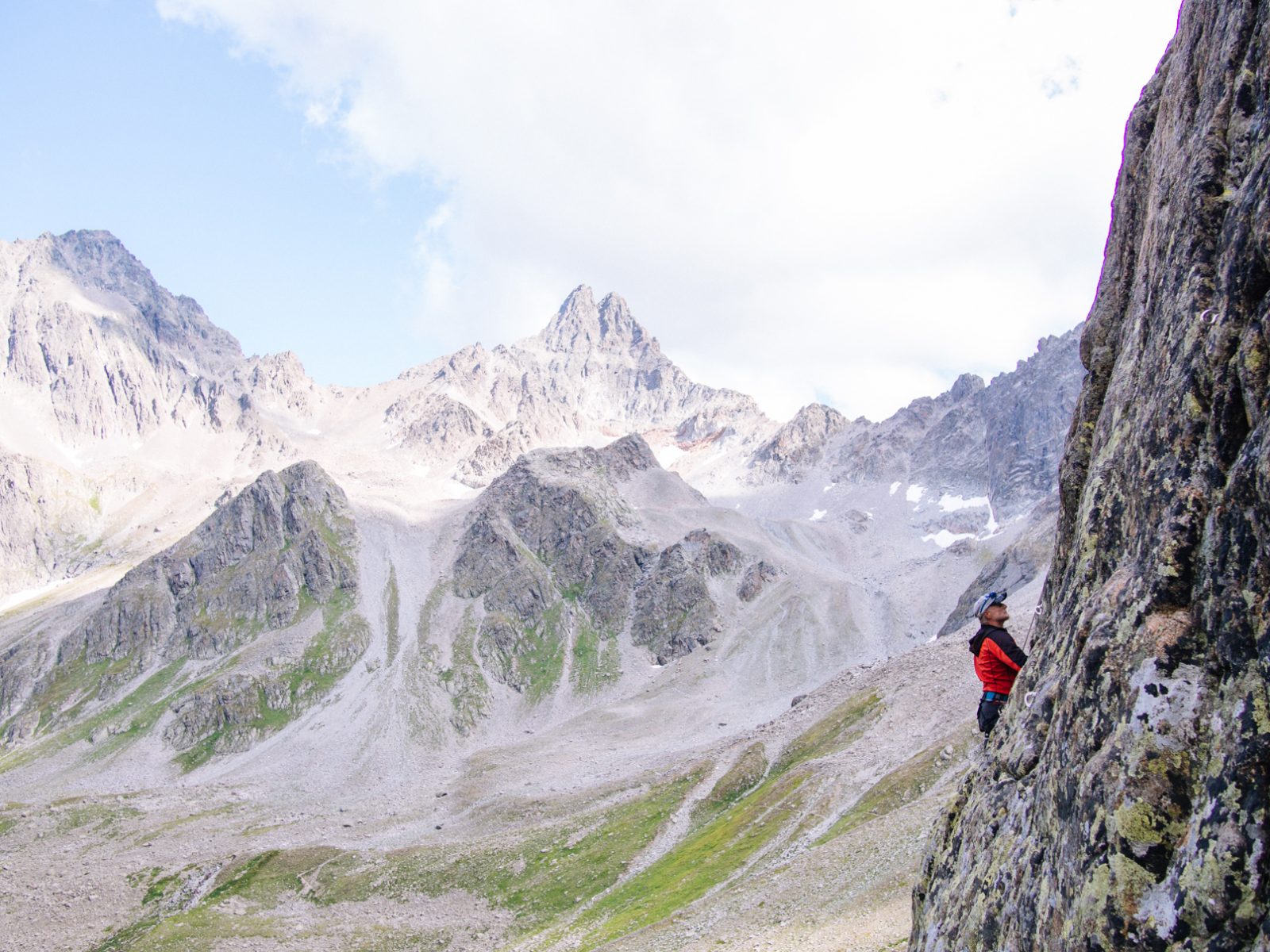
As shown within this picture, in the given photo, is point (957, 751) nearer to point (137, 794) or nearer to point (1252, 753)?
point (1252, 753)

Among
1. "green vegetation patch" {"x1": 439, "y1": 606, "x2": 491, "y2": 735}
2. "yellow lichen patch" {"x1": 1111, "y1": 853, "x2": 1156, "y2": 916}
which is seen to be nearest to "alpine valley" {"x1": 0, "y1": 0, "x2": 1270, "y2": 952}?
"yellow lichen patch" {"x1": 1111, "y1": 853, "x2": 1156, "y2": 916}

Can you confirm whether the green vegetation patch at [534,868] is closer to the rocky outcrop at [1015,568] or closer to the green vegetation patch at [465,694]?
the green vegetation patch at [465,694]

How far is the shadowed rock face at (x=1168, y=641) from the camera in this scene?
928 centimetres

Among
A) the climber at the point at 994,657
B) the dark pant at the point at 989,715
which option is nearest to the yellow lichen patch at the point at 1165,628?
the climber at the point at 994,657

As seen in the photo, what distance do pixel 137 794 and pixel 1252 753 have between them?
178433mm

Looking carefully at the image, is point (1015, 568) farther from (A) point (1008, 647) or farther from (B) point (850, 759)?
(A) point (1008, 647)

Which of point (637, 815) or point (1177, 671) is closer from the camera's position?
point (1177, 671)

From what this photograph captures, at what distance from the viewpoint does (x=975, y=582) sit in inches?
7657

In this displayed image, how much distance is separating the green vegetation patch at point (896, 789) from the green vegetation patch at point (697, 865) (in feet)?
24.3

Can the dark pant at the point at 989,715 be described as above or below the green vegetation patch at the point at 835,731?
above

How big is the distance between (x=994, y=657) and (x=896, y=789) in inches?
2349

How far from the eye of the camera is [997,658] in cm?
1692

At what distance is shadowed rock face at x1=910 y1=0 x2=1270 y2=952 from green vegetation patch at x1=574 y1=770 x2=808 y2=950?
51599mm

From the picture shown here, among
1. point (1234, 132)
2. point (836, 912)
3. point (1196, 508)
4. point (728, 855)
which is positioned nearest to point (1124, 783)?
point (1196, 508)
